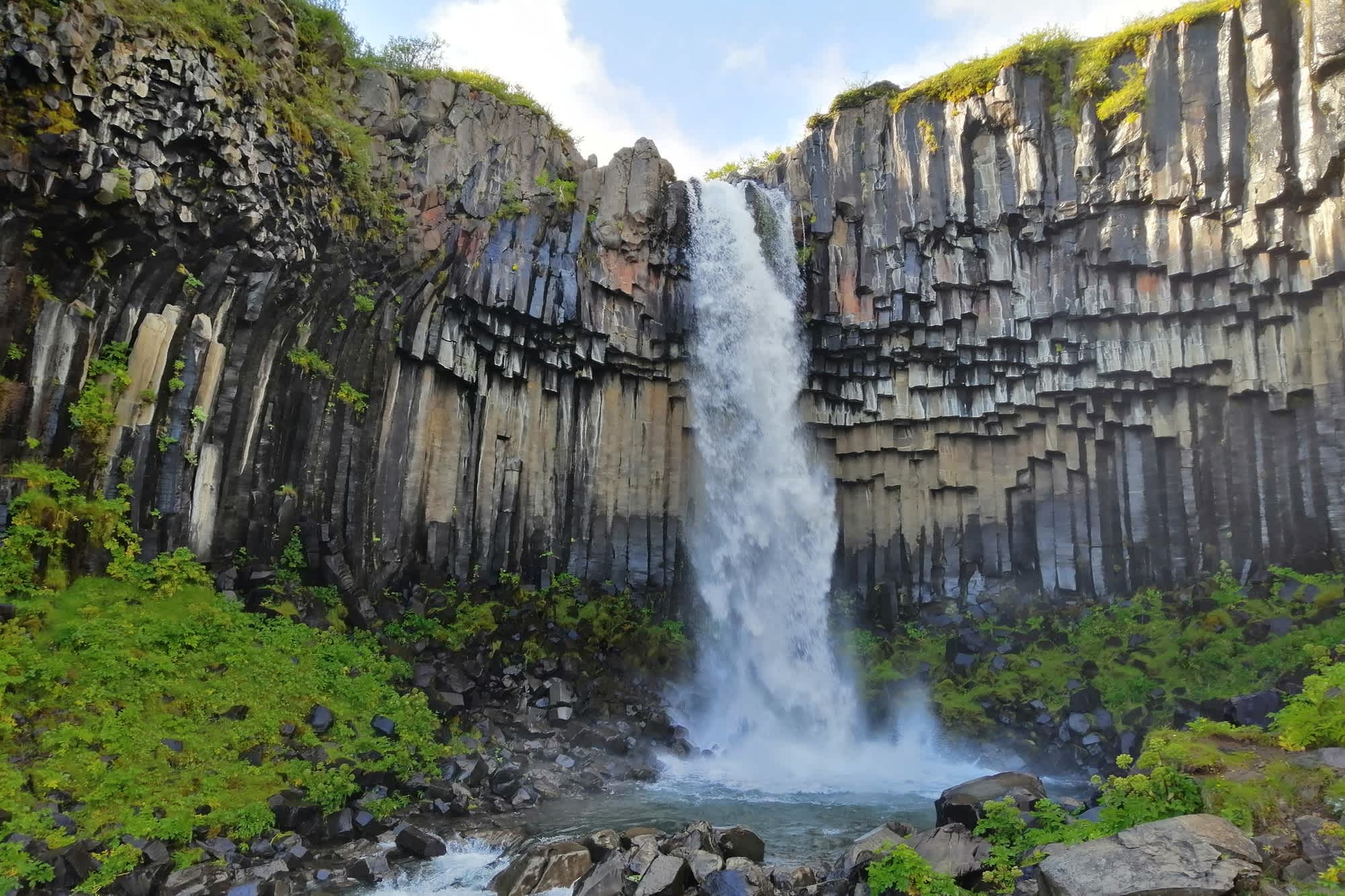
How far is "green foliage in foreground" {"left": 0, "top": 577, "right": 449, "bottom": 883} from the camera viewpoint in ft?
28.8

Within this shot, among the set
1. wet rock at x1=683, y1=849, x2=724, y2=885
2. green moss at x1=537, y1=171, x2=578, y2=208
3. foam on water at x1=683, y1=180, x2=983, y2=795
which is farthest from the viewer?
green moss at x1=537, y1=171, x2=578, y2=208

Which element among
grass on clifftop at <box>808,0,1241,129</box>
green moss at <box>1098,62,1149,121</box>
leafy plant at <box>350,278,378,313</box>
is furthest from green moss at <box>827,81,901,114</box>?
leafy plant at <box>350,278,378,313</box>

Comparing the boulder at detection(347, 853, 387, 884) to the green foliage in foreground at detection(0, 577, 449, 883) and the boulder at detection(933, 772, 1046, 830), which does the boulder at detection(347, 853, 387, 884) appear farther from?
the boulder at detection(933, 772, 1046, 830)

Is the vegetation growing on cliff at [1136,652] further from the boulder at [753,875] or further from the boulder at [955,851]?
the boulder at [753,875]

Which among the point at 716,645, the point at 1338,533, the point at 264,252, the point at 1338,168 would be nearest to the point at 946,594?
the point at 716,645

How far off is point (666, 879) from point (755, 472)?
42.8 ft

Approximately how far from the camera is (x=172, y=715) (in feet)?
34.1

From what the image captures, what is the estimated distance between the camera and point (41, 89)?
10.8 m

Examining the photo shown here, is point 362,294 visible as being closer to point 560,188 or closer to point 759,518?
point 560,188

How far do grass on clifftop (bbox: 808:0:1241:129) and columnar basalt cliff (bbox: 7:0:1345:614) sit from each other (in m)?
0.25

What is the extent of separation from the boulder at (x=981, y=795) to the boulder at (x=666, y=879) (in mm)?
3167

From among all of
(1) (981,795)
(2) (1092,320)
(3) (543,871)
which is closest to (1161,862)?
(1) (981,795)

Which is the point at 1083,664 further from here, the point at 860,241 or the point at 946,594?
the point at 860,241

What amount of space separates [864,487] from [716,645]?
5.97m
